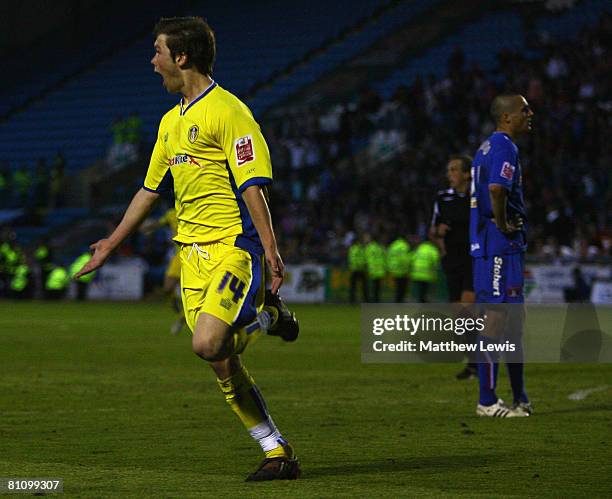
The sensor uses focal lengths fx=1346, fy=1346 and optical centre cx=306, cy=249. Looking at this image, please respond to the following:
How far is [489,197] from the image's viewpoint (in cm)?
966

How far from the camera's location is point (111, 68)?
47750 mm

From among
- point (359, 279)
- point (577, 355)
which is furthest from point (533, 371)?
point (359, 279)

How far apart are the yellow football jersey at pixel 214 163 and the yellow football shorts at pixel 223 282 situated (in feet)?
0.17

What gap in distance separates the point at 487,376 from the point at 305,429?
5.13ft

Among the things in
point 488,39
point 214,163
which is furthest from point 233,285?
point 488,39

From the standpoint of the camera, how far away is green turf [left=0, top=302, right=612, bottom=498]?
644 centimetres

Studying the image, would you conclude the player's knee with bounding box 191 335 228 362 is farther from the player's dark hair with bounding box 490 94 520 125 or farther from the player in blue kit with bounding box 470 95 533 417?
the player's dark hair with bounding box 490 94 520 125

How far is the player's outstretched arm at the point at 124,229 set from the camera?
6.66m

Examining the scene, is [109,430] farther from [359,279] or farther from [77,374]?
[359,279]

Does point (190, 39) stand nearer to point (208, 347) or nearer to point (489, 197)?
point (208, 347)

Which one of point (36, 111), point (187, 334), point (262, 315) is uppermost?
point (36, 111)

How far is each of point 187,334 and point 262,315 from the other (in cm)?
1360

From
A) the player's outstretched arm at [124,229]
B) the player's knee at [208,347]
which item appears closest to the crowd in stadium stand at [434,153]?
the player's outstretched arm at [124,229]

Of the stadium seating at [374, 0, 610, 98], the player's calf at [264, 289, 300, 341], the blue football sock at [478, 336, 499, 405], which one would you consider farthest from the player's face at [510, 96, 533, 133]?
the stadium seating at [374, 0, 610, 98]
